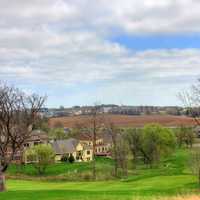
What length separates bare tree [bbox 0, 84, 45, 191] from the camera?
30.1m

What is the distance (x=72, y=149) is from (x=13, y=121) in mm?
78599

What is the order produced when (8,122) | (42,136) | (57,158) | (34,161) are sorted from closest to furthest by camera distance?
1. (8,122)
2. (34,161)
3. (57,158)
4. (42,136)

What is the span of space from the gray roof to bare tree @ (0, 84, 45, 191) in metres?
73.4

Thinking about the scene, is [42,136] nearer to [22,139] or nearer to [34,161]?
[34,161]

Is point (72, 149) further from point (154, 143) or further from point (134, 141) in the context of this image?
point (154, 143)

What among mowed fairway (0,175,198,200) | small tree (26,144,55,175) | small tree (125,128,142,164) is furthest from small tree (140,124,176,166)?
mowed fairway (0,175,198,200)

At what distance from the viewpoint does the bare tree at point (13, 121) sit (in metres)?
30.1

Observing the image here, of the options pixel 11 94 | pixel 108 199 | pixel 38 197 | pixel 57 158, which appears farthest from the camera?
pixel 57 158

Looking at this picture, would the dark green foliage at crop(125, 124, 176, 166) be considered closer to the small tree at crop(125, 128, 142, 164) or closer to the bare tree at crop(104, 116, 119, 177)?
the small tree at crop(125, 128, 142, 164)

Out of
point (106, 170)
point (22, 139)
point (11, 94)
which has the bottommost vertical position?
point (106, 170)

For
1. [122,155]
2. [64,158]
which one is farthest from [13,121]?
[64,158]

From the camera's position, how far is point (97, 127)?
7094 centimetres

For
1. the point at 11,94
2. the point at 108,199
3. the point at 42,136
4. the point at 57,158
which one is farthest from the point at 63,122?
the point at 108,199

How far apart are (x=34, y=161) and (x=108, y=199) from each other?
221 feet
